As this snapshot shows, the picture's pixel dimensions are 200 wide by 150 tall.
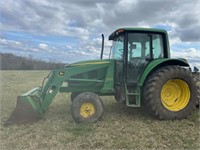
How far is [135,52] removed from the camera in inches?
270

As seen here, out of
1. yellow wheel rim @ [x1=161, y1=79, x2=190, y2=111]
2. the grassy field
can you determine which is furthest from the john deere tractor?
the grassy field

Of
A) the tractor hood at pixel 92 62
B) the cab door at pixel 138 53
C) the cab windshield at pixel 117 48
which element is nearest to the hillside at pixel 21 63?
the cab windshield at pixel 117 48

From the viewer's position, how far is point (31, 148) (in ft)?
15.6

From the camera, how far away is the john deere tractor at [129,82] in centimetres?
632

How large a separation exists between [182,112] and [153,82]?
1107 mm

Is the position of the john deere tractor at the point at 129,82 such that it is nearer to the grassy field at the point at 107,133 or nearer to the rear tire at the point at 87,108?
the rear tire at the point at 87,108

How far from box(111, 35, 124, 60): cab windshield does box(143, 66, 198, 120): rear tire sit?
3.50 ft

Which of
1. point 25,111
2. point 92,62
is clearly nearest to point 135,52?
point 92,62

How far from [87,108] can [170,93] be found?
2241 mm

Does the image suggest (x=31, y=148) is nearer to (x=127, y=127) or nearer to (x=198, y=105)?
(x=127, y=127)

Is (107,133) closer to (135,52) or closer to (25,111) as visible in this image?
(25,111)

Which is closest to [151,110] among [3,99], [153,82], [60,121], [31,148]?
[153,82]

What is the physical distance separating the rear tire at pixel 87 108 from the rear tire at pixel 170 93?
1.20 m

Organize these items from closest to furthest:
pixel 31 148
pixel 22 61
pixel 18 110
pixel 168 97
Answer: pixel 31 148
pixel 18 110
pixel 168 97
pixel 22 61
